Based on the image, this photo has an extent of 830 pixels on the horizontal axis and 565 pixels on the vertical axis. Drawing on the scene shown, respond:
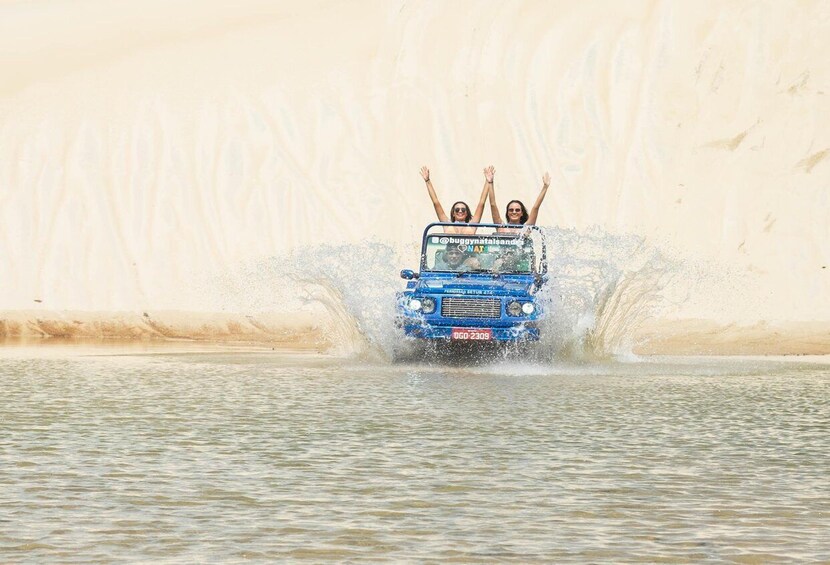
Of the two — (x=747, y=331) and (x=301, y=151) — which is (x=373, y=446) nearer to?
(x=747, y=331)

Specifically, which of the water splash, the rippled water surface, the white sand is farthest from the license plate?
the white sand

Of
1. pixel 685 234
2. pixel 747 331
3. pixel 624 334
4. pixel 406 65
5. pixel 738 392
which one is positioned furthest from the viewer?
pixel 406 65

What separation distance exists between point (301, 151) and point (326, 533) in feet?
147

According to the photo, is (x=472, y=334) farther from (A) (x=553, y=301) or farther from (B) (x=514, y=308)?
(A) (x=553, y=301)

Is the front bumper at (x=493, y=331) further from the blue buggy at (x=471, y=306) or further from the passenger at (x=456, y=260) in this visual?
the passenger at (x=456, y=260)

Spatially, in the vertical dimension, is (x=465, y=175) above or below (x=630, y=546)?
above

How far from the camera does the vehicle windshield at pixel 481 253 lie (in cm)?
2088

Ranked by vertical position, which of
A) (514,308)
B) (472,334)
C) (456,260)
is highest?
(456,260)

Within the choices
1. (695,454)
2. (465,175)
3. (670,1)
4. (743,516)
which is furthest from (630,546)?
(670,1)

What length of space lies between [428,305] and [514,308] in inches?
42.5

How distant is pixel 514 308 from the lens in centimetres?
1986

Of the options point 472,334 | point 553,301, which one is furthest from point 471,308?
point 553,301

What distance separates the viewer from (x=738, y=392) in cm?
1659

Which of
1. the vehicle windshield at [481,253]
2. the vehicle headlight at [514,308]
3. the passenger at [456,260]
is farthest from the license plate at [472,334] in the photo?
the passenger at [456,260]
